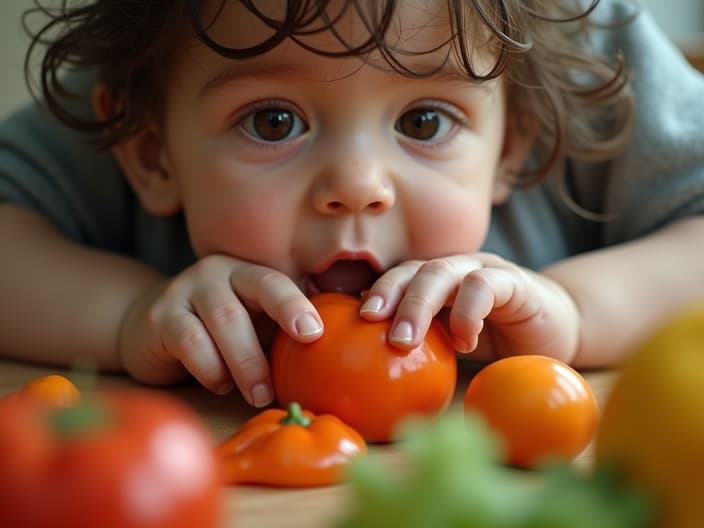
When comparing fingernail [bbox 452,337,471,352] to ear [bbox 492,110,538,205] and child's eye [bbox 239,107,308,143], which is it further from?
ear [bbox 492,110,538,205]

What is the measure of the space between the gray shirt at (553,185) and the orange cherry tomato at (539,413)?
1.68 feet

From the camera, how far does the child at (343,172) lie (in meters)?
0.75

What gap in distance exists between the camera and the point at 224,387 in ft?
2.42

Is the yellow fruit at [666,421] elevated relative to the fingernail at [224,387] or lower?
elevated

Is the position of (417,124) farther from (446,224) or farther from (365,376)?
(365,376)

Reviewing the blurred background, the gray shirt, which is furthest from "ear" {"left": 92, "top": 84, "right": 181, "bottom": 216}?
the blurred background

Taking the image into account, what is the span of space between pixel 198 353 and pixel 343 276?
158 mm

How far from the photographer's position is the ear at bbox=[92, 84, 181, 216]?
0.99 metres

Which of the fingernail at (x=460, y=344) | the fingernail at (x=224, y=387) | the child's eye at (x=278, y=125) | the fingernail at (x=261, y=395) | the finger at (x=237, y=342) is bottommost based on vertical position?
the fingernail at (x=224, y=387)

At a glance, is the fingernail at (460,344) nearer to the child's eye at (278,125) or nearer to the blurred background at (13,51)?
the child's eye at (278,125)

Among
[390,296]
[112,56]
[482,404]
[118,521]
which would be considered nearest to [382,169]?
[390,296]

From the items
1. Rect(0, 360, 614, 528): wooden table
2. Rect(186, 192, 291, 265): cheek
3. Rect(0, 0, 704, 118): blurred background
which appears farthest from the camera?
Rect(0, 0, 704, 118): blurred background

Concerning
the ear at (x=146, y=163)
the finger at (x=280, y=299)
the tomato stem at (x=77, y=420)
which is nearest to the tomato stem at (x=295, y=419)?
the finger at (x=280, y=299)

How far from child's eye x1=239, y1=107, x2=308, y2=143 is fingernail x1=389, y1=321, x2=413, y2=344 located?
9.1 inches
